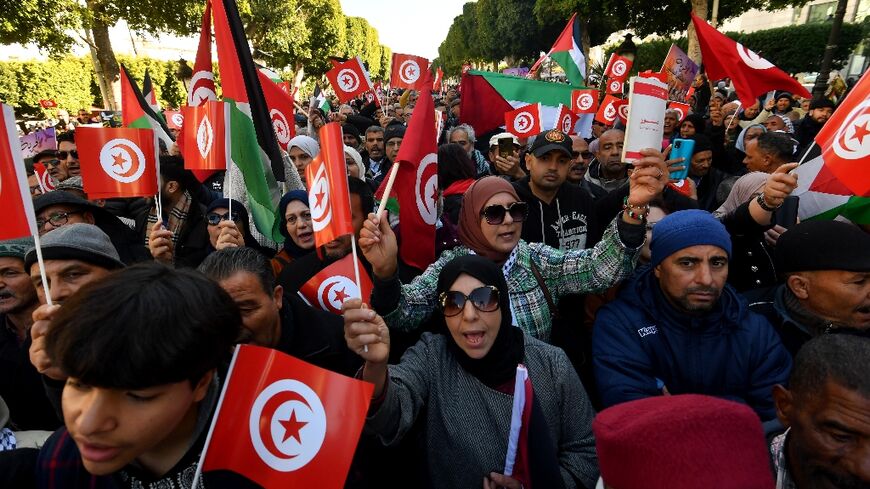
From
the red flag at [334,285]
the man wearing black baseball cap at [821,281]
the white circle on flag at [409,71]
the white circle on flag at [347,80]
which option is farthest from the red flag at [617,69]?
the red flag at [334,285]

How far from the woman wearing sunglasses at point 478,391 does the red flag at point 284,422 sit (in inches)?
11.5

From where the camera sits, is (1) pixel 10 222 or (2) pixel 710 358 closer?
(1) pixel 10 222

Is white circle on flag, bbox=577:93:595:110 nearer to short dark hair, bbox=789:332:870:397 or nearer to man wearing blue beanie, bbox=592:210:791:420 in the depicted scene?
man wearing blue beanie, bbox=592:210:791:420

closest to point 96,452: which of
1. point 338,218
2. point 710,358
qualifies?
point 338,218

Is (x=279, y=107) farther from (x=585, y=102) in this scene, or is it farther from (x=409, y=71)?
(x=585, y=102)

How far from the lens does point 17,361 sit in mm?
2064

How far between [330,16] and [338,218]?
39824 millimetres

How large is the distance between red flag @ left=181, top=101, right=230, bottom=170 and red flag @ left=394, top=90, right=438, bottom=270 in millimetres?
1164

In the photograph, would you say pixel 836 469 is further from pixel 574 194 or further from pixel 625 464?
pixel 574 194

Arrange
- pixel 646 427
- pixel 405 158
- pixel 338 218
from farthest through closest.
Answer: pixel 405 158
pixel 338 218
pixel 646 427

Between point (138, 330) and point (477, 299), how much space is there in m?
1.21

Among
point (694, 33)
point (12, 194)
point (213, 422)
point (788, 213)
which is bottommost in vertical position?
point (213, 422)

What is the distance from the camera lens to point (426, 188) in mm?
2797

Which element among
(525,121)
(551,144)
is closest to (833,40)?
(525,121)
